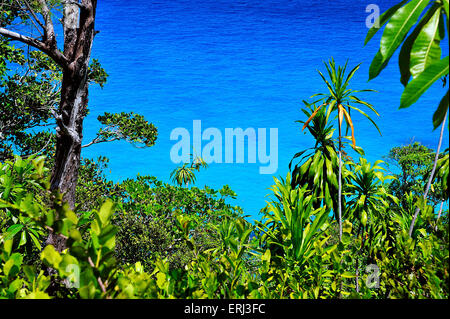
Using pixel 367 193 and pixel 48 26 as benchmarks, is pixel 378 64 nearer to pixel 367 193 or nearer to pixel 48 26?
pixel 48 26

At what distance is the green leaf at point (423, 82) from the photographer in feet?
6.82

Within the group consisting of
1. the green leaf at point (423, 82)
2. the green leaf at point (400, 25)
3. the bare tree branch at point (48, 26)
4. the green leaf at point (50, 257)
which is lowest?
the green leaf at point (50, 257)

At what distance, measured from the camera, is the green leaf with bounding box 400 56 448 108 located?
208 centimetres

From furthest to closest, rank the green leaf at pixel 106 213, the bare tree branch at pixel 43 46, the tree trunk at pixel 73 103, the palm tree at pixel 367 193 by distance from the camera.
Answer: the palm tree at pixel 367 193 → the tree trunk at pixel 73 103 → the bare tree branch at pixel 43 46 → the green leaf at pixel 106 213

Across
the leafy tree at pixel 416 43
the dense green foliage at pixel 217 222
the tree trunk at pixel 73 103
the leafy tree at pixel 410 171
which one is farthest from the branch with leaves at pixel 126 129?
the leafy tree at pixel 410 171

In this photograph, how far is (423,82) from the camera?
7.06 feet

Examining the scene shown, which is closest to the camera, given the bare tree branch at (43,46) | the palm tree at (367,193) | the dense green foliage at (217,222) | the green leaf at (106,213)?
the green leaf at (106,213)

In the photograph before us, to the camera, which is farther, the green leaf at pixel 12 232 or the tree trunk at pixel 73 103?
the tree trunk at pixel 73 103

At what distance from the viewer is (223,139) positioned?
60.2 meters

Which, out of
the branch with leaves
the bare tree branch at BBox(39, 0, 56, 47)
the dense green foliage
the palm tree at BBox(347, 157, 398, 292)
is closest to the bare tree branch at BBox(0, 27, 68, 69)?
the bare tree branch at BBox(39, 0, 56, 47)

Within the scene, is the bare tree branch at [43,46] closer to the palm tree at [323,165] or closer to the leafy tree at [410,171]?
the palm tree at [323,165]

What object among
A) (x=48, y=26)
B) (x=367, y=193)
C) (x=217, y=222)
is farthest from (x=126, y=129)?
(x=367, y=193)
